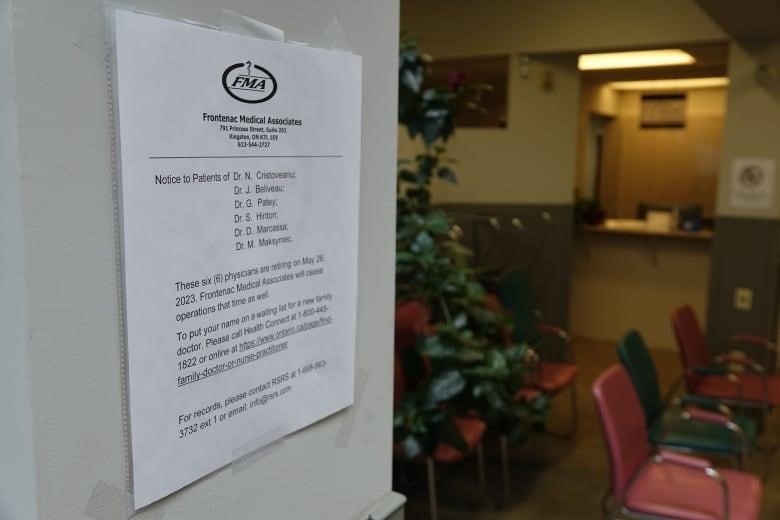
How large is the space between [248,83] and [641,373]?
2.63 meters

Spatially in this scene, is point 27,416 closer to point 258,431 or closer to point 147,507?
point 147,507

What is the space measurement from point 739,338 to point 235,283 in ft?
12.6

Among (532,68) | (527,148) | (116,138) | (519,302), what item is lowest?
(519,302)

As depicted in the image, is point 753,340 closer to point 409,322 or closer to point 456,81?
point 409,322

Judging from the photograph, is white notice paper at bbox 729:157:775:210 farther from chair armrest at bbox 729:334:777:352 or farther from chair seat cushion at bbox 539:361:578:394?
chair seat cushion at bbox 539:361:578:394

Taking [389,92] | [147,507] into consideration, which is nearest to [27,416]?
[147,507]

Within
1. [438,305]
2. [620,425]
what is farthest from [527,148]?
[620,425]

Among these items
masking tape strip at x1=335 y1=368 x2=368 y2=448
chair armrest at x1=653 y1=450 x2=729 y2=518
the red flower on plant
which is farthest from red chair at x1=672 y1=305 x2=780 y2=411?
masking tape strip at x1=335 y1=368 x2=368 y2=448

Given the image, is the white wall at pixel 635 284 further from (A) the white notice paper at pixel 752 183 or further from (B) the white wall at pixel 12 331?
(B) the white wall at pixel 12 331

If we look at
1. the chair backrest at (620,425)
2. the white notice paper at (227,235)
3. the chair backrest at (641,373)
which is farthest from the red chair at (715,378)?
the white notice paper at (227,235)

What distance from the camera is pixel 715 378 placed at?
139 inches

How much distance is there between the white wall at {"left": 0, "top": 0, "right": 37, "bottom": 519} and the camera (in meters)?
0.56

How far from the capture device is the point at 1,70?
1.84 ft

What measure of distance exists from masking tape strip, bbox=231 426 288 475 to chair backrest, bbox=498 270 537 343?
116 inches
